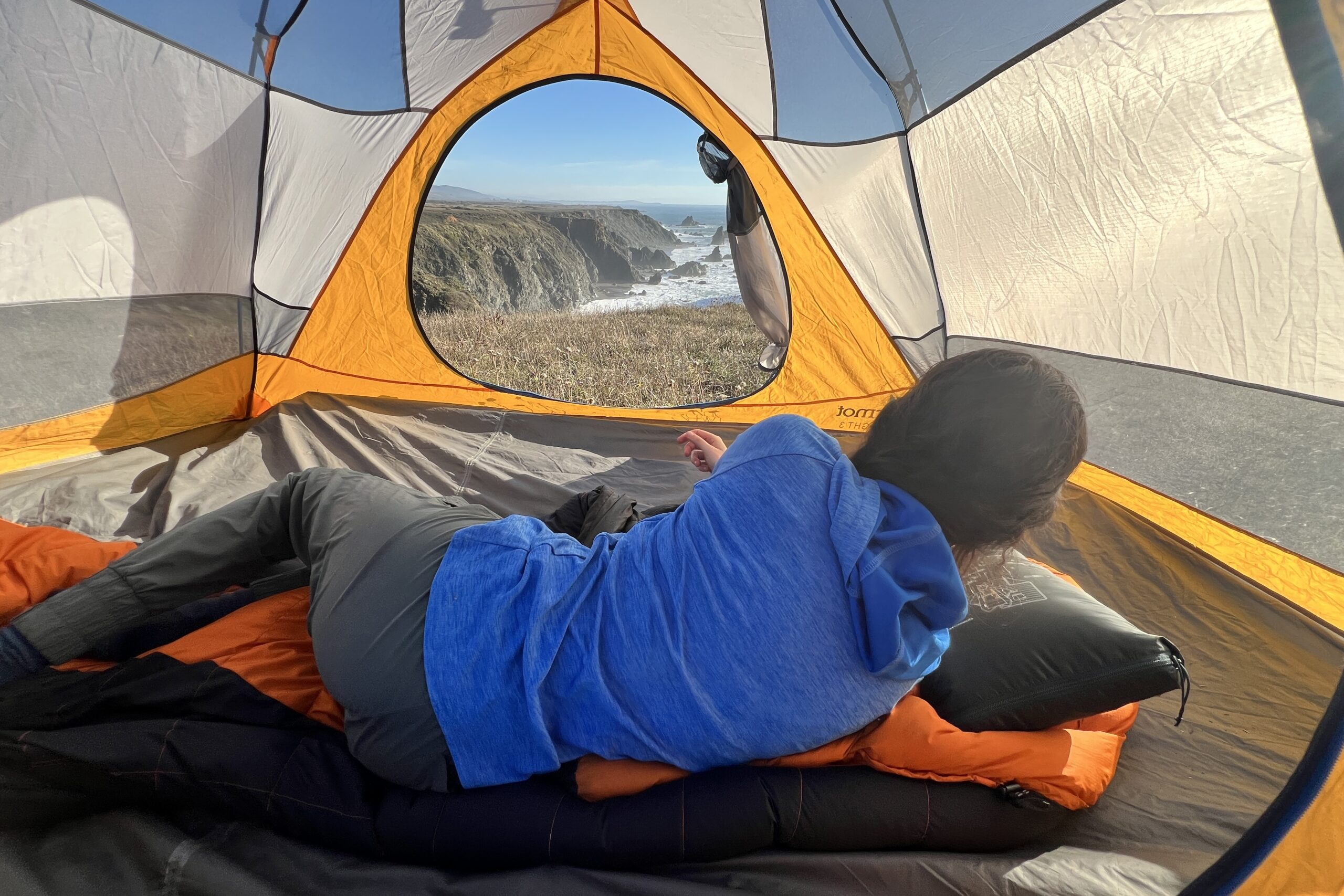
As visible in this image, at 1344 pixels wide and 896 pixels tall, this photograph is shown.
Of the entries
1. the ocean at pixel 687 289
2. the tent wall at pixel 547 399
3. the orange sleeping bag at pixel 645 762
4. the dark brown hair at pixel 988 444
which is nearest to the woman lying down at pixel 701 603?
the dark brown hair at pixel 988 444

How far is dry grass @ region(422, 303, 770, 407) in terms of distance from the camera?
5.83 m

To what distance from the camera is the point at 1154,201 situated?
203cm

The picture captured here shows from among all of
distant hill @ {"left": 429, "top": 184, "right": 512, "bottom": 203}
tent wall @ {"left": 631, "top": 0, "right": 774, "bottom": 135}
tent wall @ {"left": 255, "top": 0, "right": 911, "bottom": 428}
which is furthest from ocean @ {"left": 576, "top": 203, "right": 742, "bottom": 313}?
distant hill @ {"left": 429, "top": 184, "right": 512, "bottom": 203}

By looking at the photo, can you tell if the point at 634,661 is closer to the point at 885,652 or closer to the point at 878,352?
the point at 885,652

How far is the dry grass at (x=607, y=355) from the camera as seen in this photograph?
5.83 metres

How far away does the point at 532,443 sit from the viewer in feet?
9.95

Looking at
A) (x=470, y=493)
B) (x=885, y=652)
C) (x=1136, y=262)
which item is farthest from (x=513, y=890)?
(x=1136, y=262)

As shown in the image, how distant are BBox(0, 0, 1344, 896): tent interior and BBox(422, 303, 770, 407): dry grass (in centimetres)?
139

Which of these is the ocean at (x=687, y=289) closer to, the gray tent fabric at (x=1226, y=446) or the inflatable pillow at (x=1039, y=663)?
the gray tent fabric at (x=1226, y=446)

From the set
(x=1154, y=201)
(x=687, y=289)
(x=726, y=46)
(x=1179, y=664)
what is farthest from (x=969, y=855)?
(x=687, y=289)

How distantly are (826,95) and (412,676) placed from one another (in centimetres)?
253

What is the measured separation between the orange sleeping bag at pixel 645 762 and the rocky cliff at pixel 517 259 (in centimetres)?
629

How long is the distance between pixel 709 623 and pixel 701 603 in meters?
0.03

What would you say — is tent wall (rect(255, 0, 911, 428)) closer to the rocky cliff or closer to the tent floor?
the tent floor
